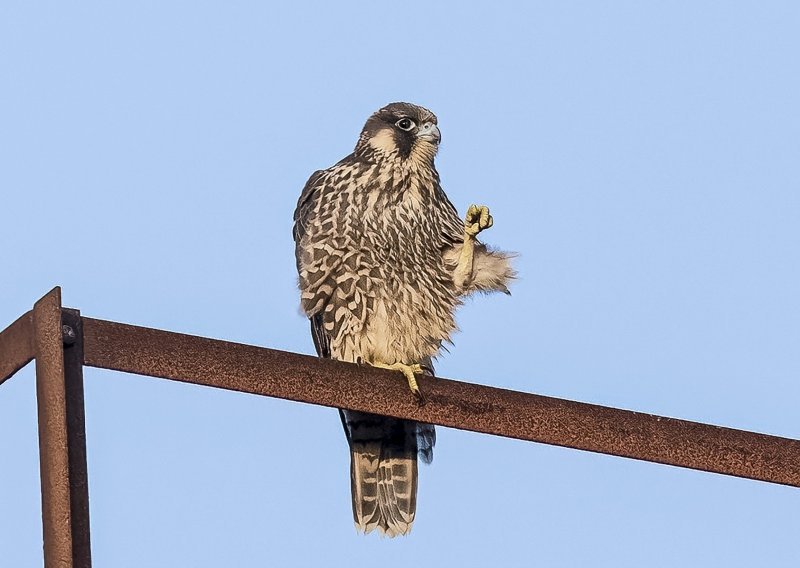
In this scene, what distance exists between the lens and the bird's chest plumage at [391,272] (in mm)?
5582

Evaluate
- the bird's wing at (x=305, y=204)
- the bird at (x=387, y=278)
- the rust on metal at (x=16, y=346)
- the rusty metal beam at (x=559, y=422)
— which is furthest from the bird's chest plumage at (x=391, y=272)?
the rust on metal at (x=16, y=346)

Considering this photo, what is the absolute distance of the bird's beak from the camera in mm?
5922

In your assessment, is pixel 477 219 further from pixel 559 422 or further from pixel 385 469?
pixel 559 422

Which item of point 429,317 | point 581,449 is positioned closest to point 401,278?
point 429,317

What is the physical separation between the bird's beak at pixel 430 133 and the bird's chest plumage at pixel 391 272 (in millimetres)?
190

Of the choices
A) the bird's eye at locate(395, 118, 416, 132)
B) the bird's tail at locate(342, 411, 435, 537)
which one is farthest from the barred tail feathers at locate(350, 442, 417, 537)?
the bird's eye at locate(395, 118, 416, 132)

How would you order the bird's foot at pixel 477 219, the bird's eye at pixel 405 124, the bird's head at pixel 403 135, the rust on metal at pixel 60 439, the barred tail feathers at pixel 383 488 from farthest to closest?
the bird's eye at pixel 405 124
the bird's head at pixel 403 135
the barred tail feathers at pixel 383 488
the bird's foot at pixel 477 219
the rust on metal at pixel 60 439

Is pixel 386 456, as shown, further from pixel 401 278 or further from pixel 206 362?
pixel 206 362

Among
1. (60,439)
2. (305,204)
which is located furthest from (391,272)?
(60,439)

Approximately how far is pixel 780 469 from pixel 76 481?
5.70ft

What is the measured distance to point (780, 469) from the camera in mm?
3375

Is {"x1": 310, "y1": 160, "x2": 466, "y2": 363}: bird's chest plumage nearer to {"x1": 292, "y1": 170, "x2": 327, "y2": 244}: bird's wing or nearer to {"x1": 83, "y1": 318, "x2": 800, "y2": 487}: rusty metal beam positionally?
{"x1": 292, "y1": 170, "x2": 327, "y2": 244}: bird's wing

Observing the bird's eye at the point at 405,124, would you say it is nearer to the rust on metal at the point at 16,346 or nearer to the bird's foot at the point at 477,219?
the bird's foot at the point at 477,219

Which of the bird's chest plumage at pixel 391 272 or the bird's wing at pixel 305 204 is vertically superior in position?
the bird's wing at pixel 305 204
